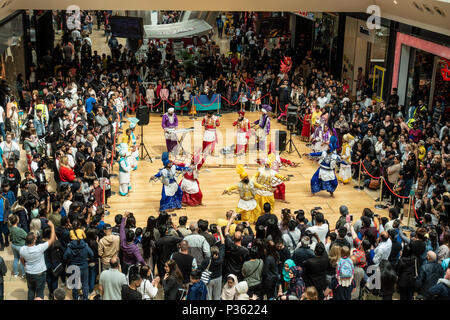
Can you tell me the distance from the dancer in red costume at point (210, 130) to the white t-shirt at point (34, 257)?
329 inches

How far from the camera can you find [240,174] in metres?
12.8

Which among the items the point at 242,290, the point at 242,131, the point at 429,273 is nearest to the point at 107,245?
the point at 242,290

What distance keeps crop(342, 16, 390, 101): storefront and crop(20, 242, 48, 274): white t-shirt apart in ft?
48.9

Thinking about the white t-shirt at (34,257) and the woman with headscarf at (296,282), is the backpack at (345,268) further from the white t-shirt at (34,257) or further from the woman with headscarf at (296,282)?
the white t-shirt at (34,257)

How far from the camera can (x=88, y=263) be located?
9906mm

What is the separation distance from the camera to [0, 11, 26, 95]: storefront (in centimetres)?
1873

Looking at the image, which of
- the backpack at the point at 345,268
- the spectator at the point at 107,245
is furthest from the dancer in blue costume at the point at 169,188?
the backpack at the point at 345,268

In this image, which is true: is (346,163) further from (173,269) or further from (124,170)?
(173,269)

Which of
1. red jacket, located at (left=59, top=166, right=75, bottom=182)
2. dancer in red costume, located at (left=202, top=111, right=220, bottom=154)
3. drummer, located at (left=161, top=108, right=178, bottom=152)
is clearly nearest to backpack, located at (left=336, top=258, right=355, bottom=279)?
red jacket, located at (left=59, top=166, right=75, bottom=182)

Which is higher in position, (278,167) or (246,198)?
(278,167)

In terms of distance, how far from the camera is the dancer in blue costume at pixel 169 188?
1323 centimetres

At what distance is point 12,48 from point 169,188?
9.73 metres

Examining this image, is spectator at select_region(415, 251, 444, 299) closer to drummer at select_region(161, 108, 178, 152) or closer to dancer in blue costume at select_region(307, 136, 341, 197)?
dancer in blue costume at select_region(307, 136, 341, 197)

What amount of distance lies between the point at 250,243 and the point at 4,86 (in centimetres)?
1128
